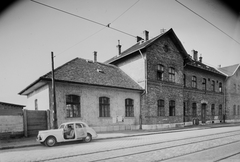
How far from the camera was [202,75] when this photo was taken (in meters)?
24.7

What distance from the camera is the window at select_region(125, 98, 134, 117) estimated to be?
16219 mm

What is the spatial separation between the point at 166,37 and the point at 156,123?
34.4 feet

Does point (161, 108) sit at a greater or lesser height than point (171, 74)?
lesser

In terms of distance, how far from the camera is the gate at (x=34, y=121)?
36.8 ft

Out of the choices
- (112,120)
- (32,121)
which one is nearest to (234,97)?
(112,120)

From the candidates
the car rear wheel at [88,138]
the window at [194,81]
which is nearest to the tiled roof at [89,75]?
the car rear wheel at [88,138]

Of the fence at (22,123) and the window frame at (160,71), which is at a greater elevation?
the window frame at (160,71)

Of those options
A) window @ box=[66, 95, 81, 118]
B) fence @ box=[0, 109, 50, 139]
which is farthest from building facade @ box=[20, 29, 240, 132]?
fence @ box=[0, 109, 50, 139]

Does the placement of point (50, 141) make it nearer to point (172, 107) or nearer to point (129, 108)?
point (129, 108)

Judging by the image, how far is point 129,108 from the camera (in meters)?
16.4

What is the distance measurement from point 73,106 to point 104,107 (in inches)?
116

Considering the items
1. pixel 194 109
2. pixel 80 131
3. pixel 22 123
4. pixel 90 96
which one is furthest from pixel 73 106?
pixel 194 109

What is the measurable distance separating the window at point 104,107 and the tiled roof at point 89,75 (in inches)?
57.2

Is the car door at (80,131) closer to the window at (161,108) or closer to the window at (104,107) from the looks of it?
the window at (104,107)
